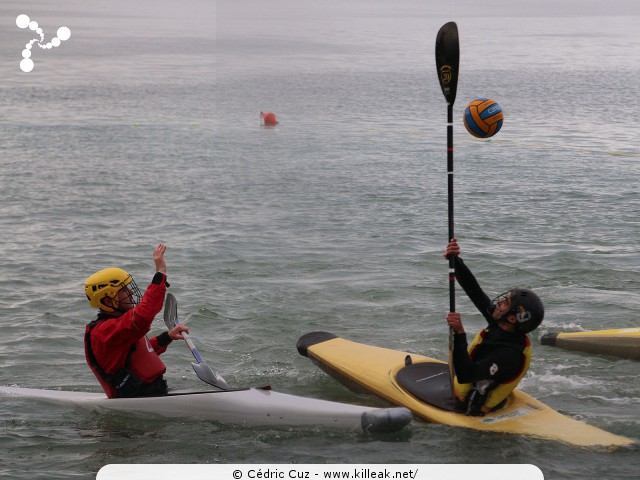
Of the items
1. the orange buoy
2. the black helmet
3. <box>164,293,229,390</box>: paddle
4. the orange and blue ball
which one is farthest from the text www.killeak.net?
the orange buoy

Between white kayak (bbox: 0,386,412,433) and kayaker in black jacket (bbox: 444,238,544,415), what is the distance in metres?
0.50

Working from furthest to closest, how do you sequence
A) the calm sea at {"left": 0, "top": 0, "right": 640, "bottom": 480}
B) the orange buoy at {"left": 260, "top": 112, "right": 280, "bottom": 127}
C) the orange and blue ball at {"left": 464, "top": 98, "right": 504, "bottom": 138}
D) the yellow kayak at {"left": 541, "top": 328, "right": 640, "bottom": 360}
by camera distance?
the orange buoy at {"left": 260, "top": 112, "right": 280, "bottom": 127}, the orange and blue ball at {"left": 464, "top": 98, "right": 504, "bottom": 138}, the yellow kayak at {"left": 541, "top": 328, "right": 640, "bottom": 360}, the calm sea at {"left": 0, "top": 0, "right": 640, "bottom": 480}

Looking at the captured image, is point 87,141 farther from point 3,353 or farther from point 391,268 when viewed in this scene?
point 3,353

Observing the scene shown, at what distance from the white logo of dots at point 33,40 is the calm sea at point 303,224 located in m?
0.55

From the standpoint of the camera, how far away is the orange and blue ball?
9.59 metres

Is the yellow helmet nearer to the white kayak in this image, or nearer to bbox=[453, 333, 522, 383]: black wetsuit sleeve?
the white kayak

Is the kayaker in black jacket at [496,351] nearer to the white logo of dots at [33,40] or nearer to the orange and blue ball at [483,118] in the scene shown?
the orange and blue ball at [483,118]

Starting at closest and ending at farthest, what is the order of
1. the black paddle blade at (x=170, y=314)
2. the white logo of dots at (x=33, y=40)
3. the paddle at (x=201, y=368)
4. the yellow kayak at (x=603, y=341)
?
1. the paddle at (x=201, y=368)
2. the black paddle blade at (x=170, y=314)
3. the yellow kayak at (x=603, y=341)
4. the white logo of dots at (x=33, y=40)

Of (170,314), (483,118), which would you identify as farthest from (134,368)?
(483,118)

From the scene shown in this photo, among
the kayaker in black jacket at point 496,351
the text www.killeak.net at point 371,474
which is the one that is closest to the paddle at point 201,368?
the text www.killeak.net at point 371,474

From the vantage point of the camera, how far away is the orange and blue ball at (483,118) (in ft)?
31.5

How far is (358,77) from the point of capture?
32156 mm

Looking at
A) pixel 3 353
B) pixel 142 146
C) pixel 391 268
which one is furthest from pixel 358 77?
pixel 3 353

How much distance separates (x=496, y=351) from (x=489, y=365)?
111mm
